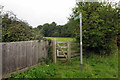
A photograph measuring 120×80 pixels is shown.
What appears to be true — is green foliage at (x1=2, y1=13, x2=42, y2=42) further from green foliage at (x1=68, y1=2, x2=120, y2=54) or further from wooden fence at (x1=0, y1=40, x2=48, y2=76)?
green foliage at (x1=68, y1=2, x2=120, y2=54)

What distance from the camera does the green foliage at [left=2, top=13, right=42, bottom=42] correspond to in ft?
16.1

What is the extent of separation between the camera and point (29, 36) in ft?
18.1

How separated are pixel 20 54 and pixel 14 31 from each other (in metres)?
1.61

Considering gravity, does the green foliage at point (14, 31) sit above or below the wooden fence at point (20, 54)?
above

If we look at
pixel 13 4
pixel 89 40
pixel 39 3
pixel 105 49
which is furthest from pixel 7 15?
pixel 105 49

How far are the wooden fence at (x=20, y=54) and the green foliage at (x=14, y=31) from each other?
742 mm

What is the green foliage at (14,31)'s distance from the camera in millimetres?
4902

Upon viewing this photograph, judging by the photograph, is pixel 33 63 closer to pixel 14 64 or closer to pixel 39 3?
pixel 14 64

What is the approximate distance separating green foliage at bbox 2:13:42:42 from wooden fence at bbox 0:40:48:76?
742mm

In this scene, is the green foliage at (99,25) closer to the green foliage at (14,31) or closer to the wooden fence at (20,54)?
the wooden fence at (20,54)

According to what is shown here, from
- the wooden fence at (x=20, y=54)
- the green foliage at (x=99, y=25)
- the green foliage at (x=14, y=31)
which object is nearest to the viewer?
the wooden fence at (x=20, y=54)

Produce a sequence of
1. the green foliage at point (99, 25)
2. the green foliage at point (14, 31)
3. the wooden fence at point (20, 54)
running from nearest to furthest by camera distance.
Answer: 1. the wooden fence at point (20, 54)
2. the green foliage at point (14, 31)
3. the green foliage at point (99, 25)

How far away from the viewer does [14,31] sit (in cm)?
508

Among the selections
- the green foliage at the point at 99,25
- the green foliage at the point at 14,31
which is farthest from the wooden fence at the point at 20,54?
the green foliage at the point at 99,25
